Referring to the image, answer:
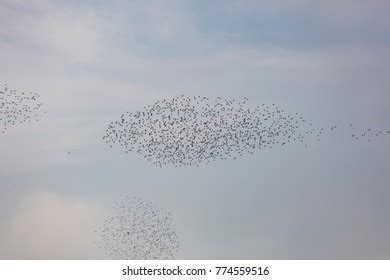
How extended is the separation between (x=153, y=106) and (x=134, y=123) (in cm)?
34

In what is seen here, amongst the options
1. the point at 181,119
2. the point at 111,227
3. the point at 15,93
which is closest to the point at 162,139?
the point at 181,119
